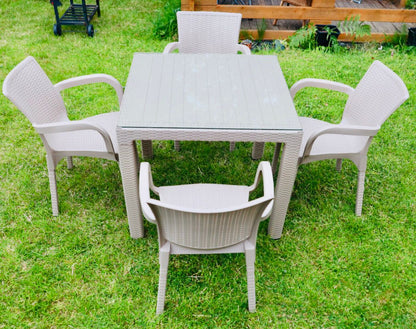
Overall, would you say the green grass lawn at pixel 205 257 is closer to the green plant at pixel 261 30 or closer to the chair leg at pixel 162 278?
the chair leg at pixel 162 278

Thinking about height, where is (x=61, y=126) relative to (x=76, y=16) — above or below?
above

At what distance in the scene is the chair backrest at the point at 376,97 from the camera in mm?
2410

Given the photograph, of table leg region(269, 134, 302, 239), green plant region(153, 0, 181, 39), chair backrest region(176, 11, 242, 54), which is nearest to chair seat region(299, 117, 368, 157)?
table leg region(269, 134, 302, 239)

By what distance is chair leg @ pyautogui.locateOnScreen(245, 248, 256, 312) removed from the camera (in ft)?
6.71

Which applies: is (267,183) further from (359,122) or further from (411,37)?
(411,37)

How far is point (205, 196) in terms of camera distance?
7.43 ft

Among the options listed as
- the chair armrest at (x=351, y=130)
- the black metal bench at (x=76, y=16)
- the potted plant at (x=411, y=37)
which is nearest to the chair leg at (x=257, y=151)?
the chair armrest at (x=351, y=130)

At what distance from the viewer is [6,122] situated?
3.63 m

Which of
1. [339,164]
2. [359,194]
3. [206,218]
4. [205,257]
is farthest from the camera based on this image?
[339,164]

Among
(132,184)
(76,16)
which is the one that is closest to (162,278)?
(132,184)

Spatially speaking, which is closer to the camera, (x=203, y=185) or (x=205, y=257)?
(x=203, y=185)

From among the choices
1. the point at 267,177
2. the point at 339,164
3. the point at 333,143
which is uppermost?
the point at 267,177

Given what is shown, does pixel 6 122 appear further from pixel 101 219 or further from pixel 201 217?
pixel 201 217

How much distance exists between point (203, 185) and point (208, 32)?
168 centimetres
